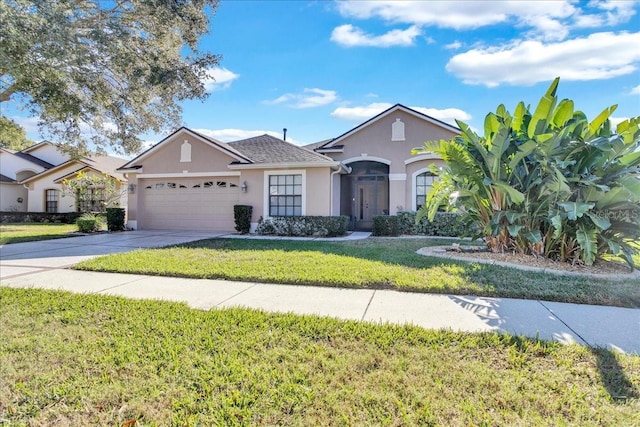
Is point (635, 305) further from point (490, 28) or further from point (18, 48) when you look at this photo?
point (18, 48)

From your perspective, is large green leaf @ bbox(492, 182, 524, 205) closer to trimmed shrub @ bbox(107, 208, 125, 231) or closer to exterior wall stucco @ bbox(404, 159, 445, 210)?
exterior wall stucco @ bbox(404, 159, 445, 210)

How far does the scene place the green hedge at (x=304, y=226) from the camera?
1281 cm

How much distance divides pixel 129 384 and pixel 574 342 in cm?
413

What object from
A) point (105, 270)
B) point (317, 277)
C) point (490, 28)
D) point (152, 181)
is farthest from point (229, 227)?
point (490, 28)

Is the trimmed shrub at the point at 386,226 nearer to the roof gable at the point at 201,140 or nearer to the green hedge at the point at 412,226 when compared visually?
the green hedge at the point at 412,226

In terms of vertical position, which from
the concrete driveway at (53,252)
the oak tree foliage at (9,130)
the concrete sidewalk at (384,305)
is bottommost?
the concrete sidewalk at (384,305)

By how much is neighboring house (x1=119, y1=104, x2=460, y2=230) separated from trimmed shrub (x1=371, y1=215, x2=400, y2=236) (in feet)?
4.73

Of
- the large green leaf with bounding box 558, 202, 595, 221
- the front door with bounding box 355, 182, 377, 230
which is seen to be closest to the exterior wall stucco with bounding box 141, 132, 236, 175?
the front door with bounding box 355, 182, 377, 230

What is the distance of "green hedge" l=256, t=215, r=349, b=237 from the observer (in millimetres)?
12812

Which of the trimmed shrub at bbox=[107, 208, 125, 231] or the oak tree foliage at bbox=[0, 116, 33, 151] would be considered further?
the trimmed shrub at bbox=[107, 208, 125, 231]

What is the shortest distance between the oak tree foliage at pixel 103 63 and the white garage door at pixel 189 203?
2.47 meters

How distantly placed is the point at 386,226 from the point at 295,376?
1044 centimetres

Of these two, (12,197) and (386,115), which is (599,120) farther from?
(12,197)

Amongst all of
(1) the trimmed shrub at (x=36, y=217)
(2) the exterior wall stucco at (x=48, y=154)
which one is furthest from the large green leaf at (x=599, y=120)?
(2) the exterior wall stucco at (x=48, y=154)
